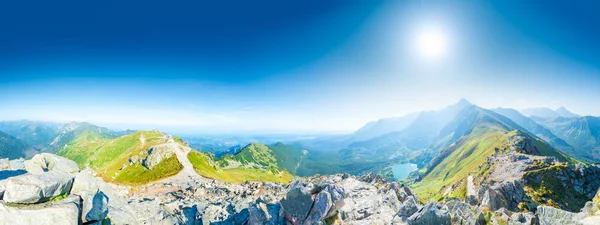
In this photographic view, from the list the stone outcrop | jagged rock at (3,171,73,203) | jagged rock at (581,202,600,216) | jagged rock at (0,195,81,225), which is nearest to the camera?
jagged rock at (0,195,81,225)

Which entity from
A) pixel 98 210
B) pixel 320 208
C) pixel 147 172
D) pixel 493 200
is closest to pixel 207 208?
pixel 320 208

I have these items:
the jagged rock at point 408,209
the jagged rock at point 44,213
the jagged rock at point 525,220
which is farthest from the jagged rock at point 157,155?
the jagged rock at point 525,220

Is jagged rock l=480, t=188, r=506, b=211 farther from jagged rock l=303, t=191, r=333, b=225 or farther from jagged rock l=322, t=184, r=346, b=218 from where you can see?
jagged rock l=303, t=191, r=333, b=225

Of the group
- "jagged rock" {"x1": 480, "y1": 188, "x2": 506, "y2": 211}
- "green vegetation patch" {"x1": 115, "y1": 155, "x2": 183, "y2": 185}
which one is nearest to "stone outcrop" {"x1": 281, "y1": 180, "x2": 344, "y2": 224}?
"jagged rock" {"x1": 480, "y1": 188, "x2": 506, "y2": 211}

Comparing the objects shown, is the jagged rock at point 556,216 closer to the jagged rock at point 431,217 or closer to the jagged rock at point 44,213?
the jagged rock at point 431,217

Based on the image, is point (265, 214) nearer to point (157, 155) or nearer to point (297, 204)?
point (297, 204)

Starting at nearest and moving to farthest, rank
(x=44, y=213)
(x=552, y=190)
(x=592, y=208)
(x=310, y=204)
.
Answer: (x=44, y=213)
(x=592, y=208)
(x=310, y=204)
(x=552, y=190)

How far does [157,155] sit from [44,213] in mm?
148932

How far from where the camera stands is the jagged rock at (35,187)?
1986cm

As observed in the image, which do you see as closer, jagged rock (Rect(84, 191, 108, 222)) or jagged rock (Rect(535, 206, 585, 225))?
jagged rock (Rect(84, 191, 108, 222))

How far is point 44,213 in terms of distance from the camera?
2044cm

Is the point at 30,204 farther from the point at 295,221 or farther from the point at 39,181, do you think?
the point at 295,221

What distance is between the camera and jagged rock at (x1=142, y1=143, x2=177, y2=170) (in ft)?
485

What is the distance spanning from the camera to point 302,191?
133ft
